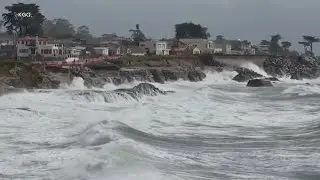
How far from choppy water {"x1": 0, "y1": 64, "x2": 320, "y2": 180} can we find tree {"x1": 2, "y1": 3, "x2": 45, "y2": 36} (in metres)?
56.4

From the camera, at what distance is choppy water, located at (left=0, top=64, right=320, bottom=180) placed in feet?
38.1

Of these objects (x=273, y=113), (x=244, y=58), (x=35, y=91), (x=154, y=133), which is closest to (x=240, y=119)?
(x=273, y=113)

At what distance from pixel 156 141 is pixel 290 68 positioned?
73.0 metres

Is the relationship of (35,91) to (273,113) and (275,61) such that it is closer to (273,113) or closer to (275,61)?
(273,113)

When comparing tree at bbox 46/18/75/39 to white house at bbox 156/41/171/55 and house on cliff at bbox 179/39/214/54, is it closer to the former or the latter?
house on cliff at bbox 179/39/214/54

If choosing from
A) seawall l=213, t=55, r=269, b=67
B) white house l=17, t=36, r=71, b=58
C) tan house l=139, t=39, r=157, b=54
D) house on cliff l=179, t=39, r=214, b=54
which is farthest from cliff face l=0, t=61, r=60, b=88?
house on cliff l=179, t=39, r=214, b=54

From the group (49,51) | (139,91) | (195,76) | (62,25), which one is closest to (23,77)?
(139,91)

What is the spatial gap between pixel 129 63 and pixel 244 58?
28.6 metres

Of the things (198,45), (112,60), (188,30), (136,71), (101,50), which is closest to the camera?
(136,71)

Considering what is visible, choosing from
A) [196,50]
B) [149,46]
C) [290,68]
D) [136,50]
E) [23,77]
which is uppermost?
[149,46]

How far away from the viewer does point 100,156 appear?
12.3m

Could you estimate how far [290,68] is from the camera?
86.3 metres

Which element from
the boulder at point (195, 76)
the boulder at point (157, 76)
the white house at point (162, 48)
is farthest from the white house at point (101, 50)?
the boulder at point (157, 76)

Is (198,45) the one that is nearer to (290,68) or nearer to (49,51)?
(290,68)
